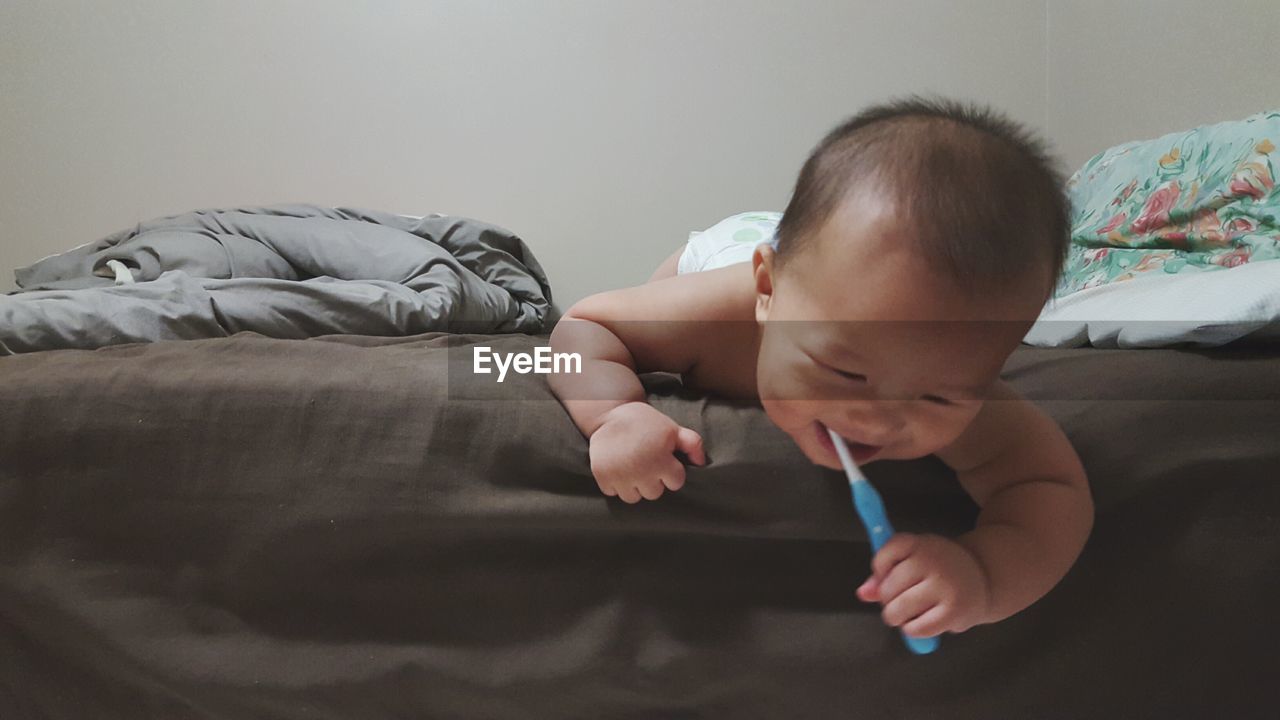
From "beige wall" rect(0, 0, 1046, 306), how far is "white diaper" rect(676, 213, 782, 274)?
32mm

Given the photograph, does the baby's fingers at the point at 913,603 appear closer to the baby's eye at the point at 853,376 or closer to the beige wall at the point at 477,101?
the baby's eye at the point at 853,376

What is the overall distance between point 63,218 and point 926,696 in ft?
5.05

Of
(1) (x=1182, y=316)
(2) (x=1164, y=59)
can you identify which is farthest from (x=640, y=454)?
(2) (x=1164, y=59)

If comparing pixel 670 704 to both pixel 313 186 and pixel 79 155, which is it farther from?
pixel 79 155

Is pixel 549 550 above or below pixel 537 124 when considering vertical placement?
below

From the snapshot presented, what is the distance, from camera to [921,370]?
33 cm

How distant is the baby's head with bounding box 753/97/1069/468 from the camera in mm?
328

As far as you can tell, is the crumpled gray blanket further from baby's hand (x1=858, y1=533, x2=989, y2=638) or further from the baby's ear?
baby's hand (x1=858, y1=533, x2=989, y2=638)

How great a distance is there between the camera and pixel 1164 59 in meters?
0.90

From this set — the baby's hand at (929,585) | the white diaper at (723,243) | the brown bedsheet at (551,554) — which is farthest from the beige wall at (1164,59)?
the baby's hand at (929,585)

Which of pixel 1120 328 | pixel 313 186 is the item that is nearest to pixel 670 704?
pixel 1120 328

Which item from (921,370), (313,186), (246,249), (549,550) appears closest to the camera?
(921,370)

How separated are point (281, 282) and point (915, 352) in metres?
0.67

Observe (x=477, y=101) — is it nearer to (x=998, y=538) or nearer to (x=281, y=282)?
(x=281, y=282)
